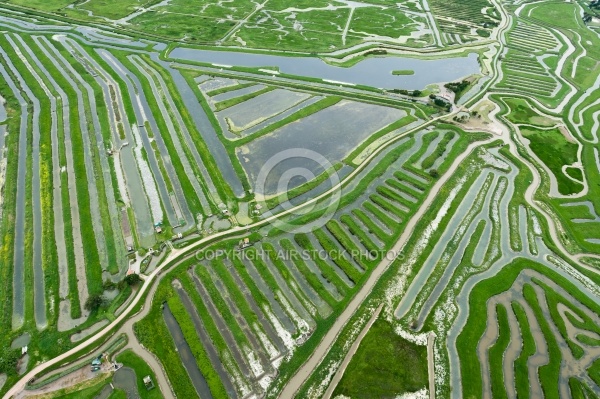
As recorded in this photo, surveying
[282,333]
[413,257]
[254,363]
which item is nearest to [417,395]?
[282,333]

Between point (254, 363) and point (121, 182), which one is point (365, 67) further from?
point (254, 363)

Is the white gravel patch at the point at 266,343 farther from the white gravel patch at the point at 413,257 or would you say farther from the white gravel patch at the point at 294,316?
the white gravel patch at the point at 413,257

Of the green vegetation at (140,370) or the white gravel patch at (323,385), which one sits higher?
the green vegetation at (140,370)

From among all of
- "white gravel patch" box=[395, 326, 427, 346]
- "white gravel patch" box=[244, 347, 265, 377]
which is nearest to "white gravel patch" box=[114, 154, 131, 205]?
"white gravel patch" box=[244, 347, 265, 377]

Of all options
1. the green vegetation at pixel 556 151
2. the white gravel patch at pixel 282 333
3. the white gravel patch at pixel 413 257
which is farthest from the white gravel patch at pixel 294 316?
the green vegetation at pixel 556 151

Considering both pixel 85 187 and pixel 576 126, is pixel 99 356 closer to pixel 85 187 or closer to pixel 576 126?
pixel 85 187

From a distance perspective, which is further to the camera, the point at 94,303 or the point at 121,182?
the point at 121,182

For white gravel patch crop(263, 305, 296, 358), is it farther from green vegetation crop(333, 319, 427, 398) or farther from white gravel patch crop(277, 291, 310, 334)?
green vegetation crop(333, 319, 427, 398)
